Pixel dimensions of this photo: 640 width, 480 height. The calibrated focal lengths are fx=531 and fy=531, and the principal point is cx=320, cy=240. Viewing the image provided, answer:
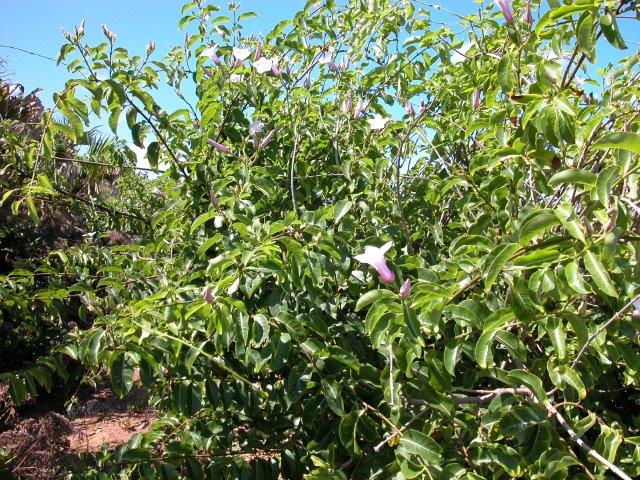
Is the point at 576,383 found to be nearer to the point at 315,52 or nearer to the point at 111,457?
the point at 111,457

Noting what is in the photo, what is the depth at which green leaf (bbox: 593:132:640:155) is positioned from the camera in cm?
92

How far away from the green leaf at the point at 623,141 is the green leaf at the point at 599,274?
0.20 meters

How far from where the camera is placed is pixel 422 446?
1.33m

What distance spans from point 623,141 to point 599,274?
0.78ft

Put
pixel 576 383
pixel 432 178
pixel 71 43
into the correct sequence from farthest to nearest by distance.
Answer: pixel 432 178, pixel 71 43, pixel 576 383

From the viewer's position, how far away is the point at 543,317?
1.28 metres

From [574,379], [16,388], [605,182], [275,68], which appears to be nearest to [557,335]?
[574,379]

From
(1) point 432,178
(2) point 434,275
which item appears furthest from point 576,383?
(1) point 432,178

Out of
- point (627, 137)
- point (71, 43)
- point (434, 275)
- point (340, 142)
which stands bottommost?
point (434, 275)

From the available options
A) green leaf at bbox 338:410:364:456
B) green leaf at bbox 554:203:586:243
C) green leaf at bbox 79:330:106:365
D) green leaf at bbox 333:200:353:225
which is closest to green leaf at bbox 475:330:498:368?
green leaf at bbox 554:203:586:243

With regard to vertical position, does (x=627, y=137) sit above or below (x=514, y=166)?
below

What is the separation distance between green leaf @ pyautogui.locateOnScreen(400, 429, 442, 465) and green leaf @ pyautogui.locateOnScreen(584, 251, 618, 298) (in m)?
0.59

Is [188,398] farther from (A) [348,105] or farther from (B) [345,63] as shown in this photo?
(B) [345,63]

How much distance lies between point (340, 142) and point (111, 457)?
61.4 inches
